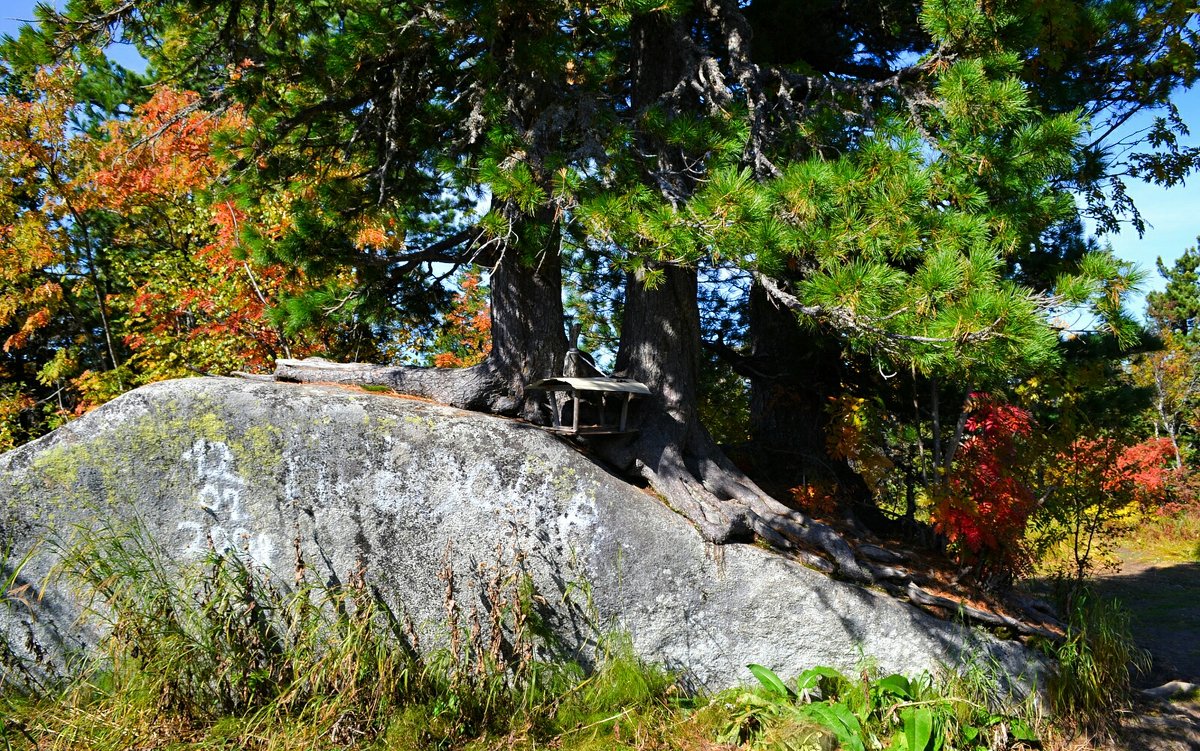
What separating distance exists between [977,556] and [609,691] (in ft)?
8.51

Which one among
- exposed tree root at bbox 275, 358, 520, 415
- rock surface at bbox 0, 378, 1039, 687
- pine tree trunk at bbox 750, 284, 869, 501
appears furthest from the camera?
pine tree trunk at bbox 750, 284, 869, 501

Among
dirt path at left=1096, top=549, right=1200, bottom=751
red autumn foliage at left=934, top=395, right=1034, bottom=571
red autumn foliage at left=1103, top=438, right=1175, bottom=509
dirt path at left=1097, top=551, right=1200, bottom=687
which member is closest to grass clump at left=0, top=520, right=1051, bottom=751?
red autumn foliage at left=934, top=395, right=1034, bottom=571

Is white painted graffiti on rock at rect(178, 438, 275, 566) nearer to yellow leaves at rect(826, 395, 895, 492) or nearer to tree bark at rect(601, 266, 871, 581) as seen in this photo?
tree bark at rect(601, 266, 871, 581)

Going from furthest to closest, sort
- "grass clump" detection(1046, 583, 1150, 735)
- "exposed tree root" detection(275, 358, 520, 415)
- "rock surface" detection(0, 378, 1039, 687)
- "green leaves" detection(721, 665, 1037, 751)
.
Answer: "exposed tree root" detection(275, 358, 520, 415)
"grass clump" detection(1046, 583, 1150, 735)
"rock surface" detection(0, 378, 1039, 687)
"green leaves" detection(721, 665, 1037, 751)

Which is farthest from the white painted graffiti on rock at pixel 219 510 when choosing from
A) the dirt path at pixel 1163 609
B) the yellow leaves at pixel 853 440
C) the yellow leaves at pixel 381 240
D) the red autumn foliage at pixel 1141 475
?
the dirt path at pixel 1163 609

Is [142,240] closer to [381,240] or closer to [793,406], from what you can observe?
[381,240]

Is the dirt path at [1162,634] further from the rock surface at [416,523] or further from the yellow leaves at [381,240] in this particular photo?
the yellow leaves at [381,240]

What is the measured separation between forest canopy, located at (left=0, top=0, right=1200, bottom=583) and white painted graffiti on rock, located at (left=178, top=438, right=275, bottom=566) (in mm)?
1111

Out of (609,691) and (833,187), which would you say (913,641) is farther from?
(833,187)

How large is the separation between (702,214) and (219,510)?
2.96m

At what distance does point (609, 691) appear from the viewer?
12.6 feet

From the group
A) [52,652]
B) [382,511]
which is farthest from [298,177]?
[52,652]

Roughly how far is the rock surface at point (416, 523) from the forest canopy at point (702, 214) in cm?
49

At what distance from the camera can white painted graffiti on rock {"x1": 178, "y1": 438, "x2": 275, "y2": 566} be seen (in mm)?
3939
